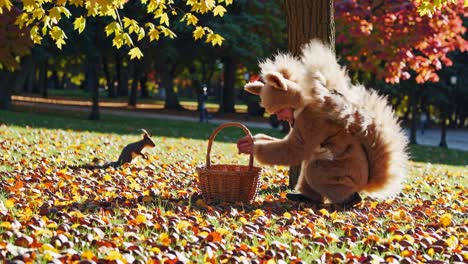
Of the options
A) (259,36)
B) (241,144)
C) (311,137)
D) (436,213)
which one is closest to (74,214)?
(241,144)

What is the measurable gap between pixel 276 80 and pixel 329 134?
0.78m

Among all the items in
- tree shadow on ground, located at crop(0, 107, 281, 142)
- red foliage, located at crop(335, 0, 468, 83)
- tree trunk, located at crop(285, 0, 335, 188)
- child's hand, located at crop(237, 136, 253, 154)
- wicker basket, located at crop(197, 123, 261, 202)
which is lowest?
tree shadow on ground, located at crop(0, 107, 281, 142)

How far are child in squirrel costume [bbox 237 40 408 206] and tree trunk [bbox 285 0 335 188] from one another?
1.13 meters

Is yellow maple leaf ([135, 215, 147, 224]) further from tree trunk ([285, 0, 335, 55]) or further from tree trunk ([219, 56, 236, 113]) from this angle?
tree trunk ([219, 56, 236, 113])

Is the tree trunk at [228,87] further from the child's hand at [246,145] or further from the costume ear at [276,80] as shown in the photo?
the costume ear at [276,80]

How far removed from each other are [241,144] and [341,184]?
1.06 metres

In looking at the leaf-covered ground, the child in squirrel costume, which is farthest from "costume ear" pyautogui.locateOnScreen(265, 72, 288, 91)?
the leaf-covered ground

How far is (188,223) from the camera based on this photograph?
500 cm

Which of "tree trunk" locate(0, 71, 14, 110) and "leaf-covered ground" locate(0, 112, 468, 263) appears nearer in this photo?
"leaf-covered ground" locate(0, 112, 468, 263)

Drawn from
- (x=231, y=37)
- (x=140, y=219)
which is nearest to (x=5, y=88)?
(x=231, y=37)

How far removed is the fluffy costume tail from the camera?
6387 mm

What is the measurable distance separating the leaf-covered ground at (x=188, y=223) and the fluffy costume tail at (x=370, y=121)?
363 millimetres

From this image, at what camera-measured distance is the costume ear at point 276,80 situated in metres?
6.09

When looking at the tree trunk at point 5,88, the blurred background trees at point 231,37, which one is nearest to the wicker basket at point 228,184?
the blurred background trees at point 231,37
